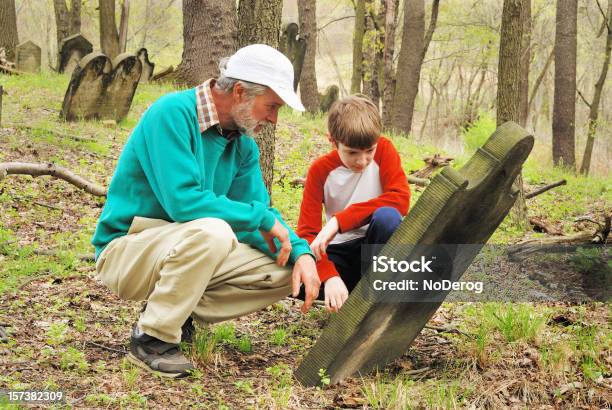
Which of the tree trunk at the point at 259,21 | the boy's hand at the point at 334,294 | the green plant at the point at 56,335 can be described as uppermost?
the tree trunk at the point at 259,21

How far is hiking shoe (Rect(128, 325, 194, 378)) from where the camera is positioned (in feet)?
12.2

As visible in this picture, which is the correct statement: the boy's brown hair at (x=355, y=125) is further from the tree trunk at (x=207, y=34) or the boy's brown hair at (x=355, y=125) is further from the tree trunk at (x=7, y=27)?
the tree trunk at (x=7, y=27)

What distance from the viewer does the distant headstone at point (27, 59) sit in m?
15.6

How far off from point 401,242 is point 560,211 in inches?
296

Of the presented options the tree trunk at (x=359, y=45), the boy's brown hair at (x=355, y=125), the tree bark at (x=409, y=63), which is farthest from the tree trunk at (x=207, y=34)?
the boy's brown hair at (x=355, y=125)

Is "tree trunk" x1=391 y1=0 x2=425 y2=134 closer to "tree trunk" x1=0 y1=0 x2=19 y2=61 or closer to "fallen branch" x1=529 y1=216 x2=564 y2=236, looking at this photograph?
"fallen branch" x1=529 y1=216 x2=564 y2=236

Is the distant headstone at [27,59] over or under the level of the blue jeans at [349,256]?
over

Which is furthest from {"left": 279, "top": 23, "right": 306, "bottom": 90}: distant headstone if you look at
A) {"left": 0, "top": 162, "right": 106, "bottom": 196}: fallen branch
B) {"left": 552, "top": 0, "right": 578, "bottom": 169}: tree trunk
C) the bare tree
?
{"left": 0, "top": 162, "right": 106, "bottom": 196}: fallen branch

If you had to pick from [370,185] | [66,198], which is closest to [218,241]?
[370,185]

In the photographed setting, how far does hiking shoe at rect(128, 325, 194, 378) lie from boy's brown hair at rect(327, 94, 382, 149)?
1.48 m

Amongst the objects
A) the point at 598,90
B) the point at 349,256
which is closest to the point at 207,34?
the point at 349,256

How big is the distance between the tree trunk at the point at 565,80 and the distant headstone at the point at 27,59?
37.4ft

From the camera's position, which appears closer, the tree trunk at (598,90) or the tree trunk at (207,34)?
the tree trunk at (207,34)

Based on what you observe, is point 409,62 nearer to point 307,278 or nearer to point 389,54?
point 389,54
